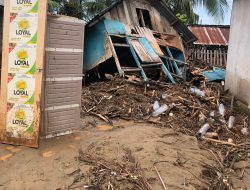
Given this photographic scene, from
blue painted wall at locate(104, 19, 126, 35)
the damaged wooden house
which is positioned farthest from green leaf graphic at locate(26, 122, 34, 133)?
blue painted wall at locate(104, 19, 126, 35)

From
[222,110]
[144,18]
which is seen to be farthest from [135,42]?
[222,110]

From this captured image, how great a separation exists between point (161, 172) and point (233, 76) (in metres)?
5.76

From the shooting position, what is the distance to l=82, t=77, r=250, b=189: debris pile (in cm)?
636

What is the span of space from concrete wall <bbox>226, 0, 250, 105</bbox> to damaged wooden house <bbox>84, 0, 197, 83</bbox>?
2173mm

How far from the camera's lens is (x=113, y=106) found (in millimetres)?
7824

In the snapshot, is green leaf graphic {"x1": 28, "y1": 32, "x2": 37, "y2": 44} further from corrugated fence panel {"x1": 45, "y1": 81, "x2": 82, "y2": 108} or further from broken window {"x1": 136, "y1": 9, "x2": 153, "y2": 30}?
Answer: broken window {"x1": 136, "y1": 9, "x2": 153, "y2": 30}

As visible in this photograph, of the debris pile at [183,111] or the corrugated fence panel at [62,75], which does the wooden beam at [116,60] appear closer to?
the debris pile at [183,111]

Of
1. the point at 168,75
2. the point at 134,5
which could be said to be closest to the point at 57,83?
the point at 168,75

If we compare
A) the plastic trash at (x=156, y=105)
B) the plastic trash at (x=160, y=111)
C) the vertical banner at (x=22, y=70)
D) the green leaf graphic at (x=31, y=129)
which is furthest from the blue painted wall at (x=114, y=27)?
the green leaf graphic at (x=31, y=129)

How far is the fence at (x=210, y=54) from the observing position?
56.3 ft

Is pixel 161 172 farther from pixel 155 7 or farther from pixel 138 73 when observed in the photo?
pixel 155 7

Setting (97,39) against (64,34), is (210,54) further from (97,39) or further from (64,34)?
(64,34)

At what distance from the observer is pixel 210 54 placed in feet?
57.5

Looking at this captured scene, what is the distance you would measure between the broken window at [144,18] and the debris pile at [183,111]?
4107 millimetres
